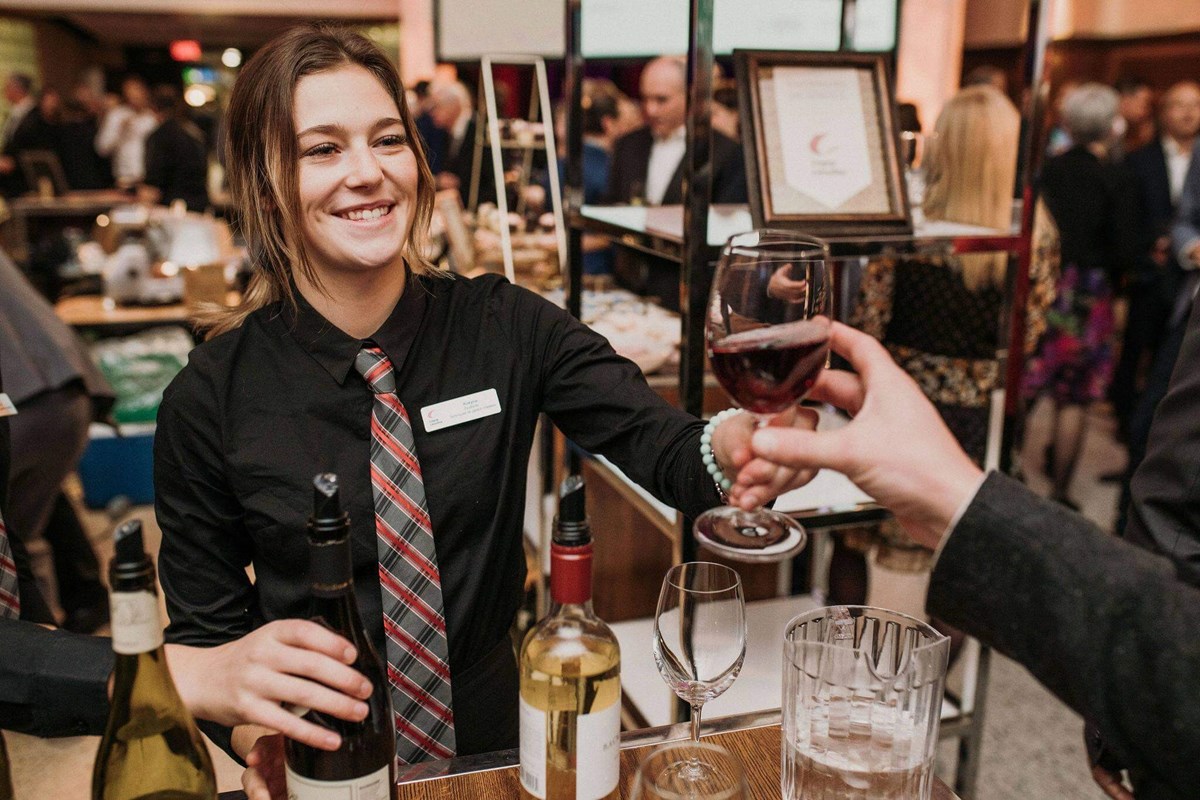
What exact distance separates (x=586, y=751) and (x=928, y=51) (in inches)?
298

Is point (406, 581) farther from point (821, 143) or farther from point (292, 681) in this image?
point (821, 143)

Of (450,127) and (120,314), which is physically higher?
(450,127)

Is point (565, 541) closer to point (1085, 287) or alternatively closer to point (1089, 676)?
point (1089, 676)

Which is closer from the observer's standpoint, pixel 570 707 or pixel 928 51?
pixel 570 707

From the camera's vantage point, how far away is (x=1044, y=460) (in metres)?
5.00

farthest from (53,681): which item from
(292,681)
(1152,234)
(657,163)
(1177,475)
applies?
(1152,234)

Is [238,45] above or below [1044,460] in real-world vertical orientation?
above

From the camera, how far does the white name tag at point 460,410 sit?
4.41 ft

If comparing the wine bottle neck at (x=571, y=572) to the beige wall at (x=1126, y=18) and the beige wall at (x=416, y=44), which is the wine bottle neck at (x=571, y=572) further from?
the beige wall at (x=416, y=44)

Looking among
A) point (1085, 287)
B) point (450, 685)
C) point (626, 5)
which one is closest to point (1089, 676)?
point (450, 685)

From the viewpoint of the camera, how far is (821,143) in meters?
1.76

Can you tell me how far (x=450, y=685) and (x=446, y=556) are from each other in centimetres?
17

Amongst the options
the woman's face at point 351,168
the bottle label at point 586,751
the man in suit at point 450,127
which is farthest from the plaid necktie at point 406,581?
the man in suit at point 450,127

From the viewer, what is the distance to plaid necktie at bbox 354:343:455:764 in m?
1.26
